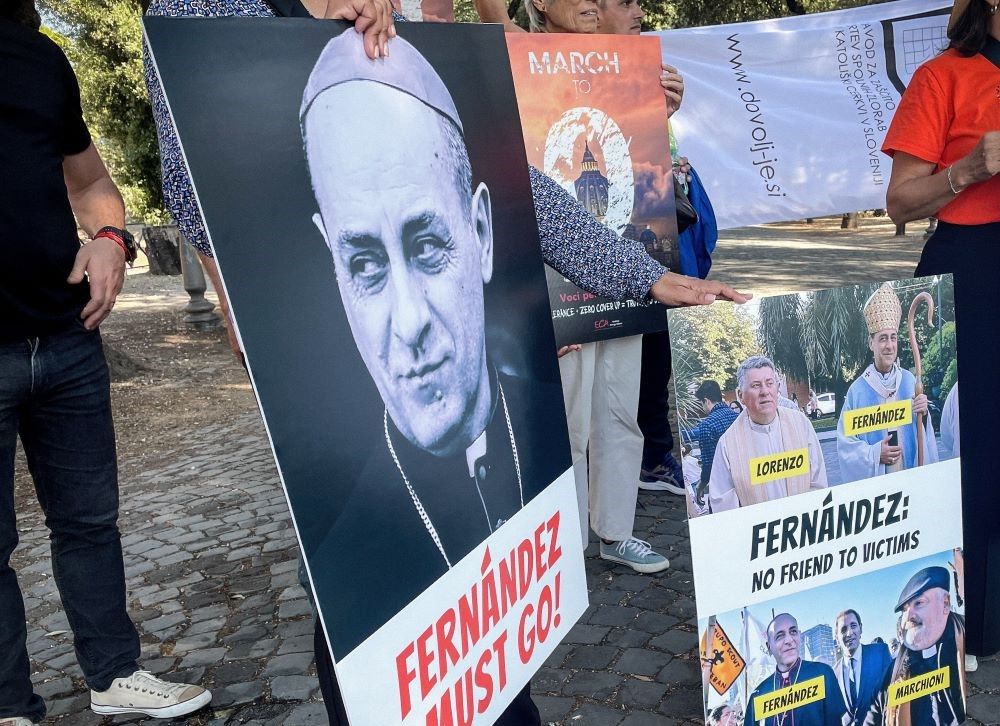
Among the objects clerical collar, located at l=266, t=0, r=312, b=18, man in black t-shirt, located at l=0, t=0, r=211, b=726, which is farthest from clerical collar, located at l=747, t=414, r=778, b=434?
man in black t-shirt, located at l=0, t=0, r=211, b=726

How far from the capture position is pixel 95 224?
264cm

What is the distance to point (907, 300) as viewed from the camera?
2.17m

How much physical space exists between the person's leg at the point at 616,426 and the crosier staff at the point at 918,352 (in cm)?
138

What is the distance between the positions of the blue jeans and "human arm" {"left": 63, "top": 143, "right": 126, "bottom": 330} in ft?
0.33

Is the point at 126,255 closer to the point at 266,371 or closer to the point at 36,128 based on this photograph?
the point at 36,128

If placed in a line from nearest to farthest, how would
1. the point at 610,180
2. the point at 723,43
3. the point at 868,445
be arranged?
1. the point at 868,445
2. the point at 610,180
3. the point at 723,43

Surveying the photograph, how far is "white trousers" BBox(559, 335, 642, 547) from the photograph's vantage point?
3432 mm

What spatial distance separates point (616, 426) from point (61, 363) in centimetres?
198

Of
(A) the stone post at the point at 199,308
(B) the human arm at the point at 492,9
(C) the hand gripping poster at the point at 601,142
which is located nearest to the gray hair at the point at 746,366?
(C) the hand gripping poster at the point at 601,142

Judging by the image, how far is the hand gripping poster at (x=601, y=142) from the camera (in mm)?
3154

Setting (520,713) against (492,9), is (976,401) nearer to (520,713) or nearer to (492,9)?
(520,713)

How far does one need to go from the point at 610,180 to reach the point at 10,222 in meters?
1.95

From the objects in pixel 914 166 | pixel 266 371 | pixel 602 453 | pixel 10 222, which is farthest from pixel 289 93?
pixel 602 453

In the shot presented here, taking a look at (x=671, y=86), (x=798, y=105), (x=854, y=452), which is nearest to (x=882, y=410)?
(x=854, y=452)
